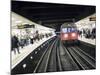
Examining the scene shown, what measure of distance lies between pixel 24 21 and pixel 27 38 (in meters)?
0.19

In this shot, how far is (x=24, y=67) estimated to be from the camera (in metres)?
2.13

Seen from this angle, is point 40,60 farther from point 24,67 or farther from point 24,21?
point 24,21

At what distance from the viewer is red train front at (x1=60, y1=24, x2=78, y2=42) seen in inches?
91.4

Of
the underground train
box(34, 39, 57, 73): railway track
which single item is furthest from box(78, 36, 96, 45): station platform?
box(34, 39, 57, 73): railway track

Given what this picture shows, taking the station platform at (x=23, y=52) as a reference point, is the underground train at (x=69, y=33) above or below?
above

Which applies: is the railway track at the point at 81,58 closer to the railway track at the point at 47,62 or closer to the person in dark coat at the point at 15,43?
the railway track at the point at 47,62

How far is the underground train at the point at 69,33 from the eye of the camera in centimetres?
232

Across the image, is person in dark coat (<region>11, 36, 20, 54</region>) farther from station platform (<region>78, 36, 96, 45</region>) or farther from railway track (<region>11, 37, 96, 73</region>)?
station platform (<region>78, 36, 96, 45</region>)

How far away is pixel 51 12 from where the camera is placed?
2252mm

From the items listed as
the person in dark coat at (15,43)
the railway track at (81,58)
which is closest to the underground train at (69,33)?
the railway track at (81,58)

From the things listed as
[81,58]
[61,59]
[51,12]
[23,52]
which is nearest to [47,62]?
[61,59]

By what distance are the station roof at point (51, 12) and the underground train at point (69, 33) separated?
2.5 inches
